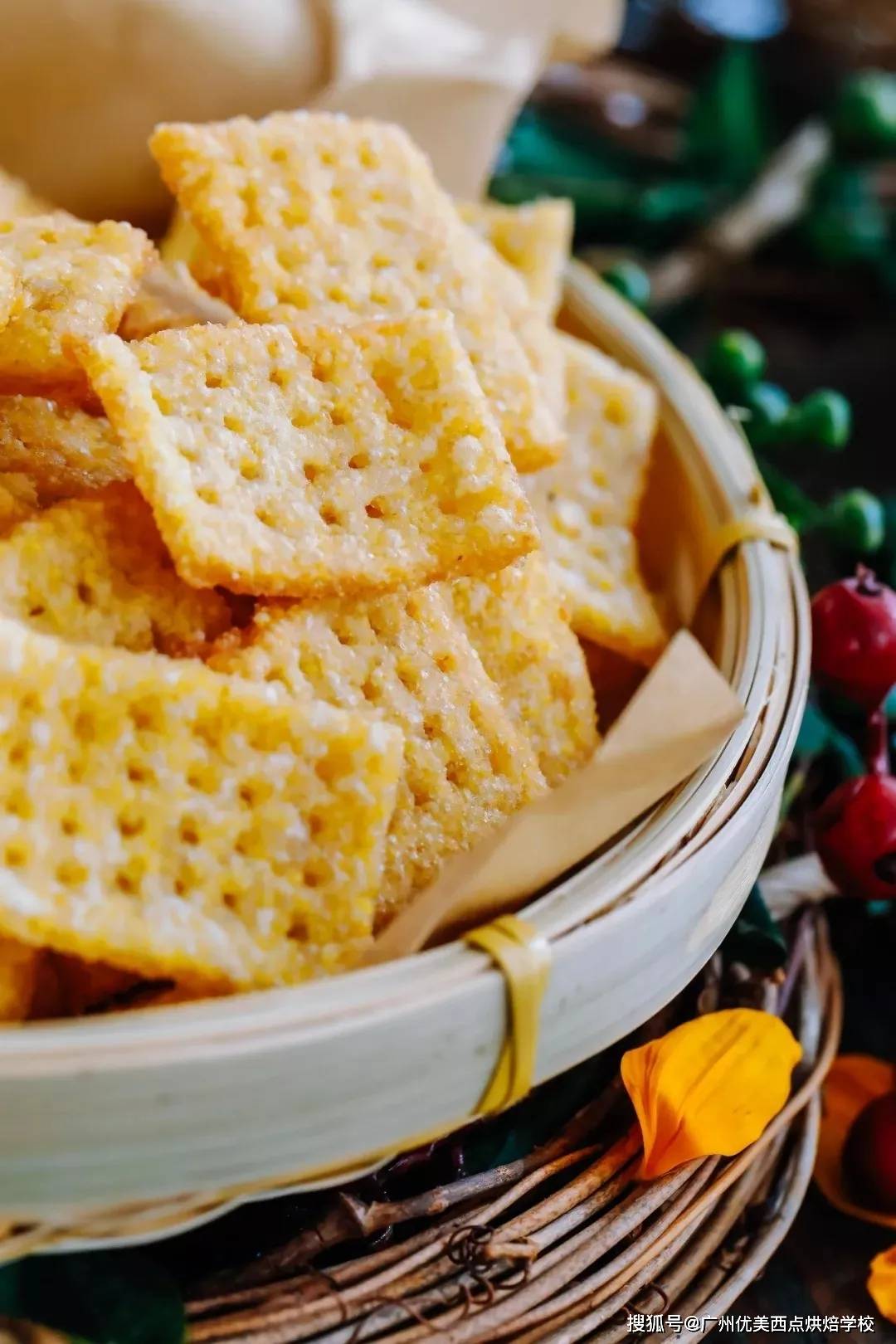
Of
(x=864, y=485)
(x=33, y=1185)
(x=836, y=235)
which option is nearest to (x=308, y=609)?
(x=33, y=1185)

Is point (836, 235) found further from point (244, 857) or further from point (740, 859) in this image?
point (244, 857)

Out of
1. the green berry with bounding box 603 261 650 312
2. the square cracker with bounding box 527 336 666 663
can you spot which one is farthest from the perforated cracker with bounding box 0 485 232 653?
the green berry with bounding box 603 261 650 312

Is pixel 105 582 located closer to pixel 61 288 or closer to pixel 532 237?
pixel 61 288

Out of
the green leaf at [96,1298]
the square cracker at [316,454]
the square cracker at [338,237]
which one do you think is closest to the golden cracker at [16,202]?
the square cracker at [338,237]

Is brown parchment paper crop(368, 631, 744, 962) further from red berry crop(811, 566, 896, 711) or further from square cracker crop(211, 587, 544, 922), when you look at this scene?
red berry crop(811, 566, 896, 711)

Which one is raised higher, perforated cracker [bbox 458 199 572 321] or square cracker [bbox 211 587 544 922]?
perforated cracker [bbox 458 199 572 321]

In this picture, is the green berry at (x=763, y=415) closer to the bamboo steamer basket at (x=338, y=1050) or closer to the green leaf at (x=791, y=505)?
the green leaf at (x=791, y=505)
